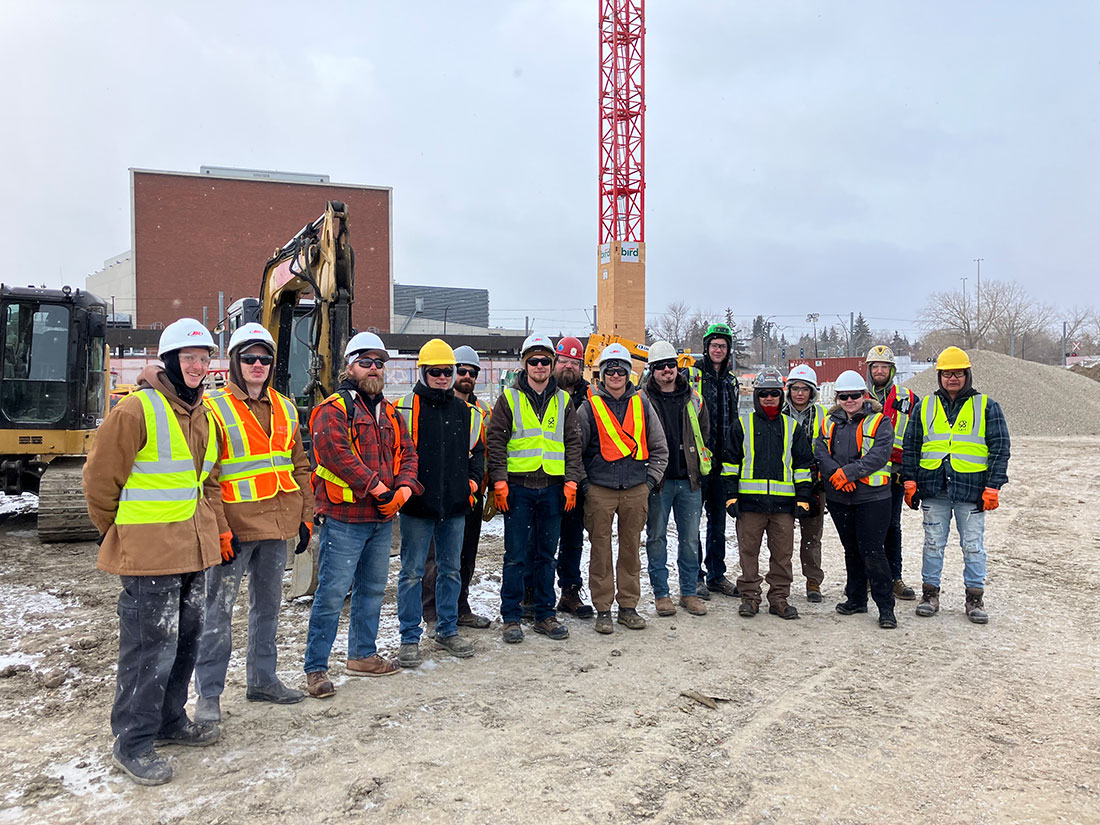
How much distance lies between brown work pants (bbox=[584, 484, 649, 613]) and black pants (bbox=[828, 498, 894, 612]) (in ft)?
5.31

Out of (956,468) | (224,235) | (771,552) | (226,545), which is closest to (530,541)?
(771,552)

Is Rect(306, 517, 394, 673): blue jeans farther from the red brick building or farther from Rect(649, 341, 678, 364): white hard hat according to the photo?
the red brick building

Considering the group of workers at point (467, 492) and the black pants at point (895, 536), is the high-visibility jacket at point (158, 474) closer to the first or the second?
the group of workers at point (467, 492)

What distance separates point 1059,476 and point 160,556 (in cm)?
1643

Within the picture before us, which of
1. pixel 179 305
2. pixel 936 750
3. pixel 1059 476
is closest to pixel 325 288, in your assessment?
pixel 936 750

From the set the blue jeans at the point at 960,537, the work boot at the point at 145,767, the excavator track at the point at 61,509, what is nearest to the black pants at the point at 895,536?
the blue jeans at the point at 960,537

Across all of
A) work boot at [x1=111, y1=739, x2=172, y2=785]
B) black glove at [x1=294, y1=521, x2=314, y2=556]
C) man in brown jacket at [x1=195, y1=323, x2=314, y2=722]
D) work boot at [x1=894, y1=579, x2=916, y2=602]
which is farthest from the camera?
work boot at [x1=894, y1=579, x2=916, y2=602]

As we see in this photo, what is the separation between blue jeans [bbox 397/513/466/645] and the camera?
5285 mm

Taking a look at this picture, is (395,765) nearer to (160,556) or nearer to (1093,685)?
(160,556)

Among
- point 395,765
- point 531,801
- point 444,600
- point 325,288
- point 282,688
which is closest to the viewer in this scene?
point 531,801

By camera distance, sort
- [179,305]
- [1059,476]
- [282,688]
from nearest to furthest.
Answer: [282,688] < [1059,476] < [179,305]

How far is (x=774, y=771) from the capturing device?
3.81m

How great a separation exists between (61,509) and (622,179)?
83.5 feet

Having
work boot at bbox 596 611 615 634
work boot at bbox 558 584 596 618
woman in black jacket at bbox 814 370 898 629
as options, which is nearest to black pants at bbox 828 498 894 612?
woman in black jacket at bbox 814 370 898 629
